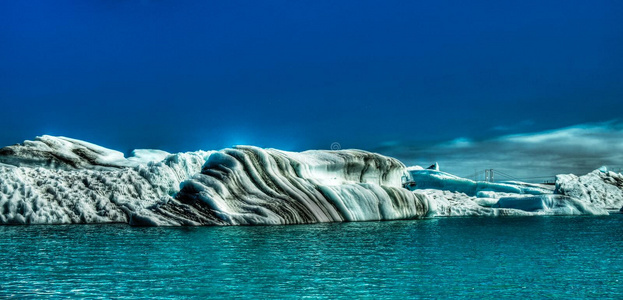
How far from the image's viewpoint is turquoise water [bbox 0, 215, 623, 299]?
8625mm

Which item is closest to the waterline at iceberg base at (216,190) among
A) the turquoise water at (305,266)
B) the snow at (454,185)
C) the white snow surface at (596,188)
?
the turquoise water at (305,266)

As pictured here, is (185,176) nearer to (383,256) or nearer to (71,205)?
(71,205)

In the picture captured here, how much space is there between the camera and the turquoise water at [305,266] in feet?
28.3

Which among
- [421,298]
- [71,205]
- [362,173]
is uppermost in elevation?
[362,173]

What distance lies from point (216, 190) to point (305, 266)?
510 inches

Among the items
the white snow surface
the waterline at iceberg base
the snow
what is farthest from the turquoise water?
the snow

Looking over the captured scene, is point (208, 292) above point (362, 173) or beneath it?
beneath

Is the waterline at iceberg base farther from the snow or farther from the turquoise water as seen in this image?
the snow

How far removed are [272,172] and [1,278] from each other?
1567cm

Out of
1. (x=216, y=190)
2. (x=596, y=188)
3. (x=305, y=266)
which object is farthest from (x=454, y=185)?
(x=305, y=266)

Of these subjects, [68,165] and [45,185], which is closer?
[45,185]

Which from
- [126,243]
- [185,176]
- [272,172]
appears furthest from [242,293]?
[185,176]

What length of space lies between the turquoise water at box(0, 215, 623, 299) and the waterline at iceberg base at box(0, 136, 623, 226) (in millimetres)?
5099

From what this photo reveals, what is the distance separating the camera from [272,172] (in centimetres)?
2508
